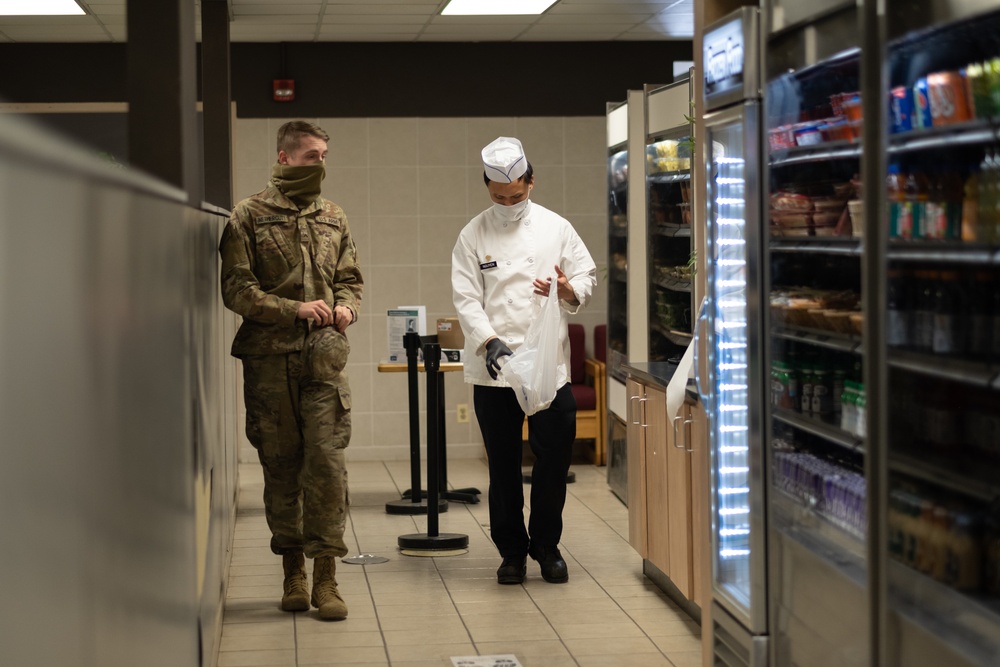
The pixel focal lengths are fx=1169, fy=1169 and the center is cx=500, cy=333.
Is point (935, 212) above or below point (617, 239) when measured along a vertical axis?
below

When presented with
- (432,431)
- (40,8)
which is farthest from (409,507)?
(40,8)

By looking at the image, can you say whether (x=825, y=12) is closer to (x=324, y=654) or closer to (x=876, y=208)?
(x=876, y=208)

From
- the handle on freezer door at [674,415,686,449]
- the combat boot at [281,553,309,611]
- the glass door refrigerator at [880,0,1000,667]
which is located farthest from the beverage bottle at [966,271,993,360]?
the combat boot at [281,553,309,611]

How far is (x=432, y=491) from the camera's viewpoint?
5707 millimetres

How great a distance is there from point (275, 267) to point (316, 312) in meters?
0.28

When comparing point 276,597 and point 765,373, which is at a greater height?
point 765,373

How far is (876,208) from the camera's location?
2.50m

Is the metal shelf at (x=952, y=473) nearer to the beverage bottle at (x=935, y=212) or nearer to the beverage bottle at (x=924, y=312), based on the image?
the beverage bottle at (x=924, y=312)

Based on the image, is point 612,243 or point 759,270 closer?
point 759,270

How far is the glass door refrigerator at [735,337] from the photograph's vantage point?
315 centimetres

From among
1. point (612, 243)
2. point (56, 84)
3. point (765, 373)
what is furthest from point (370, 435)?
point (765, 373)

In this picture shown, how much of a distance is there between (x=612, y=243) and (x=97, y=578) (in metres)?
6.25

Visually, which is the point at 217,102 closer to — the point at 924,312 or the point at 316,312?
the point at 316,312

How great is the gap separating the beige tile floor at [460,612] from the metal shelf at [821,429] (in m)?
1.26
